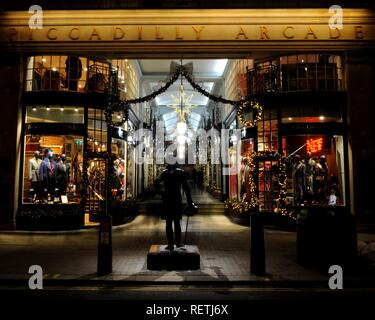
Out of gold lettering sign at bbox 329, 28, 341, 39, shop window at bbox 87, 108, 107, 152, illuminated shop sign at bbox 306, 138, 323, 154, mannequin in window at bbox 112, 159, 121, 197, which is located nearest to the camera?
gold lettering sign at bbox 329, 28, 341, 39

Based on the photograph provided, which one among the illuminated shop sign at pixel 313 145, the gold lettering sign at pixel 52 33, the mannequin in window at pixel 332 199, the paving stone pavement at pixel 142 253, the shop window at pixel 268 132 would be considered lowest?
the paving stone pavement at pixel 142 253

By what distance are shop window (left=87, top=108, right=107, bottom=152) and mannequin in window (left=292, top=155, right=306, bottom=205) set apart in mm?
7884

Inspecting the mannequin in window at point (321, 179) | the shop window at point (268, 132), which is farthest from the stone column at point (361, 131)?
the shop window at point (268, 132)

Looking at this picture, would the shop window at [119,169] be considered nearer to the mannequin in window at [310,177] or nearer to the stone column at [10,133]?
the stone column at [10,133]

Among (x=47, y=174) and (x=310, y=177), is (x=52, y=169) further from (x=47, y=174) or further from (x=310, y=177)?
(x=310, y=177)

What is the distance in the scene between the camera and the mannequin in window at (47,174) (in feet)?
39.2

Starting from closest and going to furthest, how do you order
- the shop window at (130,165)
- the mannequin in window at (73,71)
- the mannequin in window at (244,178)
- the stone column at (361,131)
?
the stone column at (361,131), the mannequin in window at (73,71), the mannequin in window at (244,178), the shop window at (130,165)

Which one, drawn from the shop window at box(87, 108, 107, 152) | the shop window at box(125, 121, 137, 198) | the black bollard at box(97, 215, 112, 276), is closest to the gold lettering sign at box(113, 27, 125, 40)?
the shop window at box(87, 108, 107, 152)

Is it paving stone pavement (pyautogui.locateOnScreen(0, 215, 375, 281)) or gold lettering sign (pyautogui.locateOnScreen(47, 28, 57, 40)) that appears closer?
paving stone pavement (pyautogui.locateOnScreen(0, 215, 375, 281))

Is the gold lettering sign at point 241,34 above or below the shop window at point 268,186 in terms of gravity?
above

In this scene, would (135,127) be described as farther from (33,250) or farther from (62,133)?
(33,250)

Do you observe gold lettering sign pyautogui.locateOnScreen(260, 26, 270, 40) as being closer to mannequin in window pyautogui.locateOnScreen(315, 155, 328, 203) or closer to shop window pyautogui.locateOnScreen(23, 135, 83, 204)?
mannequin in window pyautogui.locateOnScreen(315, 155, 328, 203)

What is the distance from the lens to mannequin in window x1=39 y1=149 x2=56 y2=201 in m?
12.0

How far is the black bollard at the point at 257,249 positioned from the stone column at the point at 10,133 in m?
8.97
